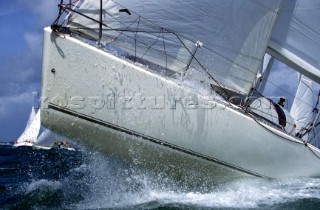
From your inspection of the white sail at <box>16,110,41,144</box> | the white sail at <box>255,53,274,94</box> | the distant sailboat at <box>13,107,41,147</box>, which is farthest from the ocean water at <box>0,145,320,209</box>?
the white sail at <box>16,110,41,144</box>

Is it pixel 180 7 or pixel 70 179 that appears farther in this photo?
pixel 70 179

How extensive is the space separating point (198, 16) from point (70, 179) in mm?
5180

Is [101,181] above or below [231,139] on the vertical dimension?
below

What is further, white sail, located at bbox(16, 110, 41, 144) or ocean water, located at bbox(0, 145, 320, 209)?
white sail, located at bbox(16, 110, 41, 144)

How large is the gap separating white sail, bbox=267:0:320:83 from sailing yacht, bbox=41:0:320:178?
67cm

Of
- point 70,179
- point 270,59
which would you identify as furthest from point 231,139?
point 270,59

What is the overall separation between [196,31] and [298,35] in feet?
10.6

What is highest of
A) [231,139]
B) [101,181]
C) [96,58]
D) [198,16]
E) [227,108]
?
[198,16]

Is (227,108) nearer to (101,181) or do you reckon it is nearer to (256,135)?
(256,135)

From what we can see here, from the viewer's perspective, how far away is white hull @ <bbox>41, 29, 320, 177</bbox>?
745 centimetres

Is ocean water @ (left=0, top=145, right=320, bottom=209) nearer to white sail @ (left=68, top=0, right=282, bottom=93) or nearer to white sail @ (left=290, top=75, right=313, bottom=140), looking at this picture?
white sail @ (left=68, top=0, right=282, bottom=93)

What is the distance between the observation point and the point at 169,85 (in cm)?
784

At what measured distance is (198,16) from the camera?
345 inches

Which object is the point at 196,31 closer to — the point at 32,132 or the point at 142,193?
the point at 142,193
